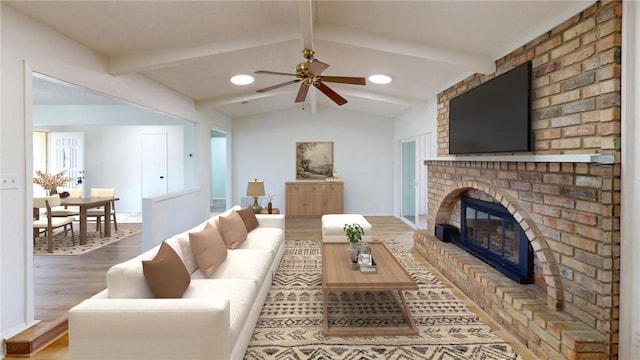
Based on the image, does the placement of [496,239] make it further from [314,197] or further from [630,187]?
[314,197]

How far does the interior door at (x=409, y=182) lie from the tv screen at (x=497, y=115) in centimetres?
308

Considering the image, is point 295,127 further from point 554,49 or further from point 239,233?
point 554,49

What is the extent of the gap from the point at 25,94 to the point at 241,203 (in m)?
5.69

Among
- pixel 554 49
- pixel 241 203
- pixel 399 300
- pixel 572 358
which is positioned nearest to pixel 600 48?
pixel 554 49

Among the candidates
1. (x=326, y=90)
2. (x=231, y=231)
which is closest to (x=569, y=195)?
(x=326, y=90)

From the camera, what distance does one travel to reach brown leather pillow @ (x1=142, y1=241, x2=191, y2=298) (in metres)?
2.00

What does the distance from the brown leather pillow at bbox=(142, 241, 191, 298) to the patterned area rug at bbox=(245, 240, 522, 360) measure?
675mm

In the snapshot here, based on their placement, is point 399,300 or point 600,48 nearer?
point 600,48

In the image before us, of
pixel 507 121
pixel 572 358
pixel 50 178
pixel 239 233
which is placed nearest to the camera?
pixel 572 358

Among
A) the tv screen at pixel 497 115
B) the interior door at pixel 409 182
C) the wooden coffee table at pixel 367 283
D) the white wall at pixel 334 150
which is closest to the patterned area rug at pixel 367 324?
the wooden coffee table at pixel 367 283

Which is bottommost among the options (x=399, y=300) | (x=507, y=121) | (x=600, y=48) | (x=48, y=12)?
(x=399, y=300)

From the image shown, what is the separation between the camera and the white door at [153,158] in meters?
8.24

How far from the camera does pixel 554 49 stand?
2.43m

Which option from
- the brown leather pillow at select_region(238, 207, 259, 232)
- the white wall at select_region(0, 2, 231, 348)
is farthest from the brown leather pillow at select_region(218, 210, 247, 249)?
the white wall at select_region(0, 2, 231, 348)
